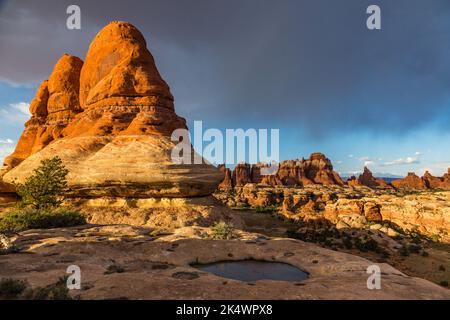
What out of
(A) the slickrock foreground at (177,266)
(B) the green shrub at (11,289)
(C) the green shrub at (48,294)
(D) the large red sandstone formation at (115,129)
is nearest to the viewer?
(C) the green shrub at (48,294)

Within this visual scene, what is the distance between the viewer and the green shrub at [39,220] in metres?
19.7

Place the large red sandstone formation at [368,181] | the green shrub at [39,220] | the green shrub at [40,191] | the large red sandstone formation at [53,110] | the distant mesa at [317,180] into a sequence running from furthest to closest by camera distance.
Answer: the large red sandstone formation at [368,181] → the distant mesa at [317,180] → the large red sandstone formation at [53,110] → the green shrub at [40,191] → the green shrub at [39,220]

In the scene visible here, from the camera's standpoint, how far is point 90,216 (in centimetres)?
3122

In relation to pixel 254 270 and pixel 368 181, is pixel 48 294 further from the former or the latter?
pixel 368 181

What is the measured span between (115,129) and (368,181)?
647 ft

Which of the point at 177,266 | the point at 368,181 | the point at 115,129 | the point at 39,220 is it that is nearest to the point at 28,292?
the point at 177,266

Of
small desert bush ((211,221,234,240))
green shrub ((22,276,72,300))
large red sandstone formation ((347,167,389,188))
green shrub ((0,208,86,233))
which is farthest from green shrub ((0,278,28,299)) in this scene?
large red sandstone formation ((347,167,389,188))

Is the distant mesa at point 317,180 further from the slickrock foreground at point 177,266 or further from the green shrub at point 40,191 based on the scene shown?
the slickrock foreground at point 177,266

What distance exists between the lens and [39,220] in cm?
2059

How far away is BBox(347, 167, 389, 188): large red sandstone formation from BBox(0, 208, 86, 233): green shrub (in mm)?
197630

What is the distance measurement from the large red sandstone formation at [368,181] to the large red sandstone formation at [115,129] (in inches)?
7171

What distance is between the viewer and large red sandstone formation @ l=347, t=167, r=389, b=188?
189 meters

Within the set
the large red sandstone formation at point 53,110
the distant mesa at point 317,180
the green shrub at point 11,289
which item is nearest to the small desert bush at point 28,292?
the green shrub at point 11,289

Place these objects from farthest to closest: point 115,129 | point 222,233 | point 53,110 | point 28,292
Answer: point 53,110 < point 115,129 < point 222,233 < point 28,292
